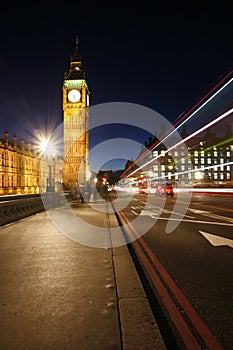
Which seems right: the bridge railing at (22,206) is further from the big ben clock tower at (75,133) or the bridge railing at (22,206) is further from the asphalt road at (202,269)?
the big ben clock tower at (75,133)

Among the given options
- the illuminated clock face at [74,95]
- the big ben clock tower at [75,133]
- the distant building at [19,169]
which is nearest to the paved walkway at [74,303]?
the distant building at [19,169]

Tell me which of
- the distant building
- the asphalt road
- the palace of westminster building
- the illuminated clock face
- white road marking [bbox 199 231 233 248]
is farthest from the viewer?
the illuminated clock face

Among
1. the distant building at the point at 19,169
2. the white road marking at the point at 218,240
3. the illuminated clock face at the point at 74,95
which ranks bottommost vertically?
the white road marking at the point at 218,240

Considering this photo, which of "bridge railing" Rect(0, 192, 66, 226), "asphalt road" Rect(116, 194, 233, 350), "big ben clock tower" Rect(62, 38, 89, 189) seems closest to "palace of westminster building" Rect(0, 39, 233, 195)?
"big ben clock tower" Rect(62, 38, 89, 189)

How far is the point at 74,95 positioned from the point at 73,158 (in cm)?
2433

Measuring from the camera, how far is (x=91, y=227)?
34.4 ft

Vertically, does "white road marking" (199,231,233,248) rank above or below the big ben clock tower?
below

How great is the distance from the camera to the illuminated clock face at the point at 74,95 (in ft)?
333

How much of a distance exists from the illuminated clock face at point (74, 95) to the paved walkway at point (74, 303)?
330ft

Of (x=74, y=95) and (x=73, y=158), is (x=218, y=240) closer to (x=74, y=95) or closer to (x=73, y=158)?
(x=73, y=158)

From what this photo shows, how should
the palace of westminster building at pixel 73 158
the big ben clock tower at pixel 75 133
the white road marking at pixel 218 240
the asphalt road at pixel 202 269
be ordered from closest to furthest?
the asphalt road at pixel 202 269
the white road marking at pixel 218 240
the palace of westminster building at pixel 73 158
the big ben clock tower at pixel 75 133

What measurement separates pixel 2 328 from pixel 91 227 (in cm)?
743

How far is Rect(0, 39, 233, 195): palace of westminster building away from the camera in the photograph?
6800 centimetres

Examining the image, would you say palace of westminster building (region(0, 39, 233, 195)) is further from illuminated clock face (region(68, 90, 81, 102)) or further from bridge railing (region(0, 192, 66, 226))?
bridge railing (region(0, 192, 66, 226))
